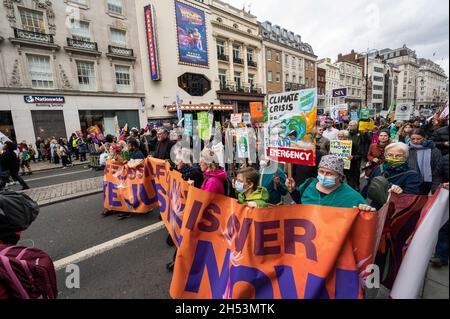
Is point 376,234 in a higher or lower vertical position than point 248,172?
lower

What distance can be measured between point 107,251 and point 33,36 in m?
18.5

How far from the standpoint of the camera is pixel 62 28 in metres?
16.3

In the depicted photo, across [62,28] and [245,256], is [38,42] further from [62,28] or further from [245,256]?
[245,256]

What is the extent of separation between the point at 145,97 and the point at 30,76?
8.03 meters

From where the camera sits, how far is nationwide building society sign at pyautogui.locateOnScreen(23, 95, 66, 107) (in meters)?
14.8

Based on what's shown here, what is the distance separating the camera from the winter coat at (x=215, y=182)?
2.92 meters

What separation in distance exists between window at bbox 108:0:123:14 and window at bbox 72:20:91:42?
2492 mm

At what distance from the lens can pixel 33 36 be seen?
15.0 meters

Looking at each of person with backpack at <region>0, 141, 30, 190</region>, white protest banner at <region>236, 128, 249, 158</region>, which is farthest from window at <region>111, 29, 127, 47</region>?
white protest banner at <region>236, 128, 249, 158</region>

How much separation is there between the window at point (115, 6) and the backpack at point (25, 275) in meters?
22.3

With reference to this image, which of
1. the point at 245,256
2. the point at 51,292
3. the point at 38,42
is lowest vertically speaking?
the point at 51,292

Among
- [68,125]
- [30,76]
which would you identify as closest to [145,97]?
[68,125]

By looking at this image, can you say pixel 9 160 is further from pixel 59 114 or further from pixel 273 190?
pixel 59 114
